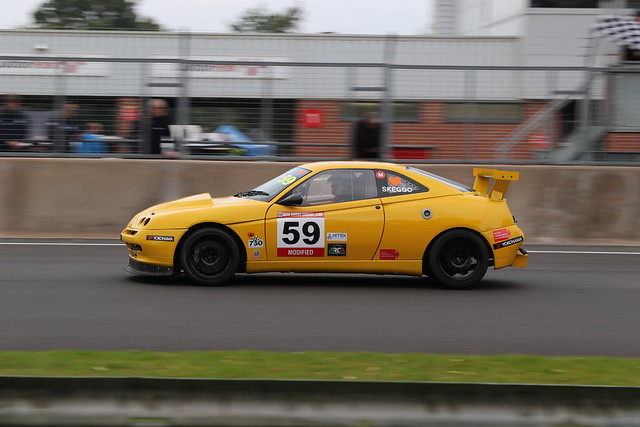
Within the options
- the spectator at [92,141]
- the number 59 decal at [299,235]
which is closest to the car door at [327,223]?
the number 59 decal at [299,235]

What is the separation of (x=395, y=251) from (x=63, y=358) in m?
4.41

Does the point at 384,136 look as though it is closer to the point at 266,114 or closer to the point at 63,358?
the point at 266,114

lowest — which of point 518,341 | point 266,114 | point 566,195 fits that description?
point 518,341

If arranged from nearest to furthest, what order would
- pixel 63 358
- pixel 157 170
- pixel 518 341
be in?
pixel 63 358 < pixel 518 341 < pixel 157 170

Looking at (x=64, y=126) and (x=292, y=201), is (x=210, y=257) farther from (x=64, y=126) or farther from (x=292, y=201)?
(x=64, y=126)

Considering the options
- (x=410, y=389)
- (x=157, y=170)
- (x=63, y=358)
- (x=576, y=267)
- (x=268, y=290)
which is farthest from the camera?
(x=157, y=170)

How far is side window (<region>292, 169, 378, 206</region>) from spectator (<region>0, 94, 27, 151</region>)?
6.44m

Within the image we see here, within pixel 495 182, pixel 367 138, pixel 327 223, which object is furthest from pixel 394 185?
pixel 367 138

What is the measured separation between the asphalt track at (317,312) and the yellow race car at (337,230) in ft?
0.91

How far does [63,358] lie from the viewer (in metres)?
5.84

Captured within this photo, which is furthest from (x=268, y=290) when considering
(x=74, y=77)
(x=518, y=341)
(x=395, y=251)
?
(x=74, y=77)

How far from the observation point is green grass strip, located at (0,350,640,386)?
5461 millimetres

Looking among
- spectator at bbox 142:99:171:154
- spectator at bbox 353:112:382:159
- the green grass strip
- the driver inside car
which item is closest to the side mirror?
the driver inside car

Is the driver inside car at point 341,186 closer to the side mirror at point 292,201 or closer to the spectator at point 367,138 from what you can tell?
the side mirror at point 292,201
